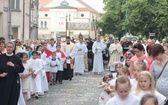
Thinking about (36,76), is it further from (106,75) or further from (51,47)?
(106,75)

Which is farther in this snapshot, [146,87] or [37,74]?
[37,74]

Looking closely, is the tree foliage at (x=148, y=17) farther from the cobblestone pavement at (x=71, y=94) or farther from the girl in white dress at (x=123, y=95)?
the girl in white dress at (x=123, y=95)

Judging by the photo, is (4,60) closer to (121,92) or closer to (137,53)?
(137,53)

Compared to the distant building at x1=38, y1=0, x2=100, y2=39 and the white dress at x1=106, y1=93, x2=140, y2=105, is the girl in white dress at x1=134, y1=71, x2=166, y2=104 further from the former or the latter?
the distant building at x1=38, y1=0, x2=100, y2=39

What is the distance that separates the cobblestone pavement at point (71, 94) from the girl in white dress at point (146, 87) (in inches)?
247

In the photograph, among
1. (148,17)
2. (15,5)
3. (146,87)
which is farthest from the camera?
(148,17)

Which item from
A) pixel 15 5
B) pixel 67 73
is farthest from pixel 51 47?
pixel 15 5

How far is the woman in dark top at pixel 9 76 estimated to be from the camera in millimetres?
9430

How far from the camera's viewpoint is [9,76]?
9.54 m

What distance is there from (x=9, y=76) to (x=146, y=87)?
159 inches

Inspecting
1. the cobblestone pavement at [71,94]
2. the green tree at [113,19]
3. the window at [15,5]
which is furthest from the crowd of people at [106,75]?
the green tree at [113,19]

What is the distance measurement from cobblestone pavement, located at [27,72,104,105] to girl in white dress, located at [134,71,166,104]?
6265 millimetres

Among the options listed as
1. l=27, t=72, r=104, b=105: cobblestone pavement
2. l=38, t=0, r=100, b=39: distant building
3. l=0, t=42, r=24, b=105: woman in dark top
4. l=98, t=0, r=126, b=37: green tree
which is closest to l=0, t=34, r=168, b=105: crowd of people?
l=0, t=42, r=24, b=105: woman in dark top

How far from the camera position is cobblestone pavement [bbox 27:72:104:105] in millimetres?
12773
